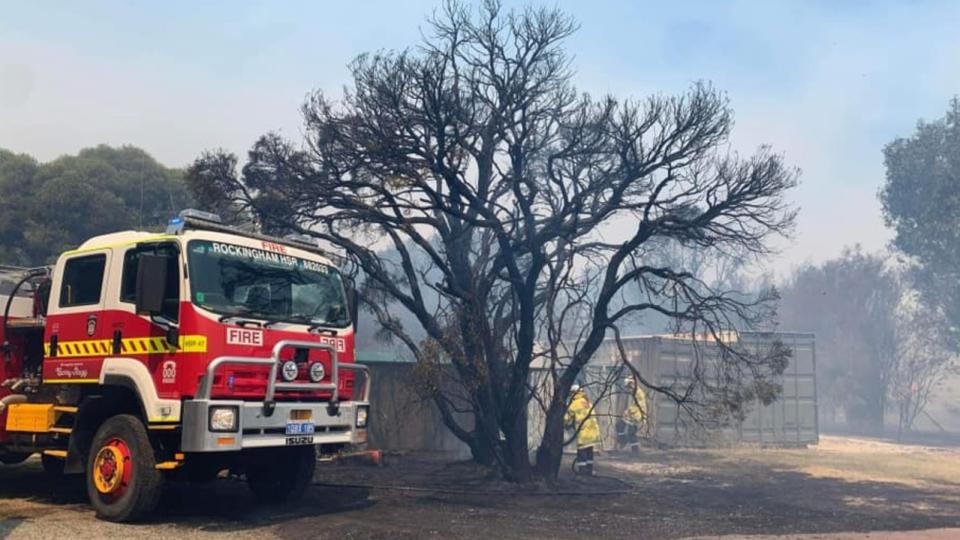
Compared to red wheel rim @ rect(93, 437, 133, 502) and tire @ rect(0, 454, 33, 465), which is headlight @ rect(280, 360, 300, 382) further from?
tire @ rect(0, 454, 33, 465)

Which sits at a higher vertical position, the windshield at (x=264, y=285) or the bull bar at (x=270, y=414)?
the windshield at (x=264, y=285)

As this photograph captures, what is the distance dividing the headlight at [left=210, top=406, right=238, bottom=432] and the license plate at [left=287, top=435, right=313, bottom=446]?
0.69 metres

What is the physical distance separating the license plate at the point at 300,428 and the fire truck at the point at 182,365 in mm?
21

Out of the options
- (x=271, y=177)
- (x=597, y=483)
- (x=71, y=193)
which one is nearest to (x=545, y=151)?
(x=271, y=177)

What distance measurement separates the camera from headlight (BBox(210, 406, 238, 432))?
759 cm

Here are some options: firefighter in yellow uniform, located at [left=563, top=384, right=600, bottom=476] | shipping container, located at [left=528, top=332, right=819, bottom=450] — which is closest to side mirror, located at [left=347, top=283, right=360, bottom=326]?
firefighter in yellow uniform, located at [left=563, top=384, right=600, bottom=476]

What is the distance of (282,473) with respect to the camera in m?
9.76

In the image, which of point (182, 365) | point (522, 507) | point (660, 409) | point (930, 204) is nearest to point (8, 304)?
point (182, 365)

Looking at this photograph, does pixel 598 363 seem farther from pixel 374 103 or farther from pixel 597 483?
pixel 374 103

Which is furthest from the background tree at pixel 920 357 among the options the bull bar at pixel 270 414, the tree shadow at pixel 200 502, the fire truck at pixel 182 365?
the fire truck at pixel 182 365

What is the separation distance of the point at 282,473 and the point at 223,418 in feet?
7.77

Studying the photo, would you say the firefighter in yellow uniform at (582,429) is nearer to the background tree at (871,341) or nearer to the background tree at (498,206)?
the background tree at (498,206)

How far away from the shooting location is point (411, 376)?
42.9ft

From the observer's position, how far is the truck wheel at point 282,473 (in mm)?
9672
